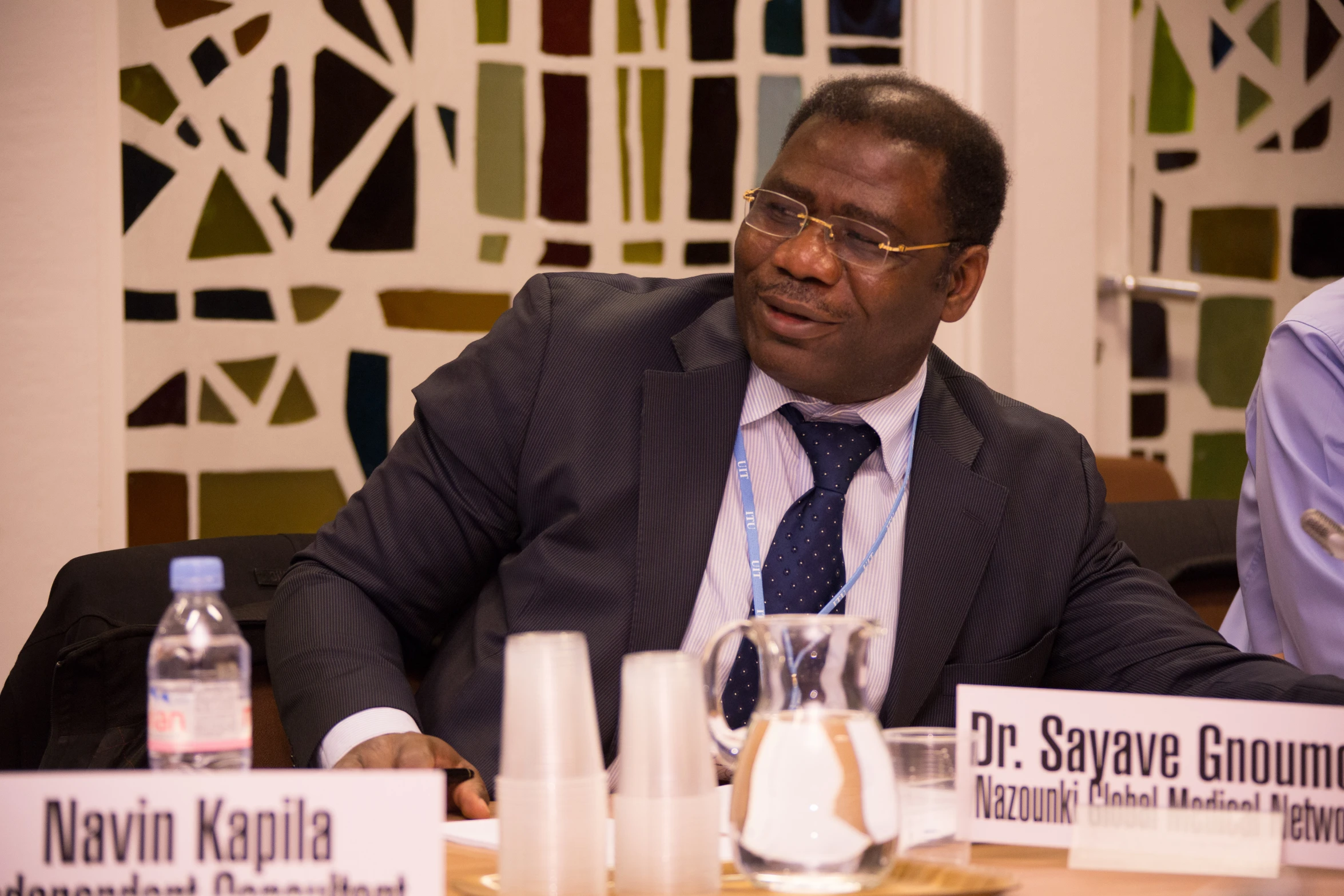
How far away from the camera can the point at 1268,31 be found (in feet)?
12.6

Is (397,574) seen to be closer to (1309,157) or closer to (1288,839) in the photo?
(1288,839)

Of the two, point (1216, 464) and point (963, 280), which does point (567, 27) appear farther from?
point (1216, 464)

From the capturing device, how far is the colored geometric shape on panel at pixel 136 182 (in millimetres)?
2734

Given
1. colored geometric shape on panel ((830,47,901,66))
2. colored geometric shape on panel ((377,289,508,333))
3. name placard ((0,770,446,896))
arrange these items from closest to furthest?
1. name placard ((0,770,446,896))
2. colored geometric shape on panel ((377,289,508,333))
3. colored geometric shape on panel ((830,47,901,66))

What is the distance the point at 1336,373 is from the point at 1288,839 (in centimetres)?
102

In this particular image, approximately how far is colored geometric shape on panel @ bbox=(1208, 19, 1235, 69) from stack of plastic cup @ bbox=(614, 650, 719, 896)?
11.3 ft

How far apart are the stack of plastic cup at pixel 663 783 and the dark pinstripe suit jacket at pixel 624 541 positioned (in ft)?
2.14

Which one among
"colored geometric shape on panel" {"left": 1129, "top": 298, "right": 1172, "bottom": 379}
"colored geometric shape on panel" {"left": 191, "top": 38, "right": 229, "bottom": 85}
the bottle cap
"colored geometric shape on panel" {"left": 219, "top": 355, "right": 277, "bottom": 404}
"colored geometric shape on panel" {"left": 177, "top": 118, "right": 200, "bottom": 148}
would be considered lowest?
the bottle cap

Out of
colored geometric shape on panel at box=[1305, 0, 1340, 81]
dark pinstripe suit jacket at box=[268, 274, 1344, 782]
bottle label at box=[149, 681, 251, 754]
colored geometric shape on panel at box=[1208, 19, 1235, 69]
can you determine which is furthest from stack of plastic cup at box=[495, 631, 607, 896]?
colored geometric shape on panel at box=[1305, 0, 1340, 81]

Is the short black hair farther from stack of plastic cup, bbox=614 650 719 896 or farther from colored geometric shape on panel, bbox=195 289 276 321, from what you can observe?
colored geometric shape on panel, bbox=195 289 276 321

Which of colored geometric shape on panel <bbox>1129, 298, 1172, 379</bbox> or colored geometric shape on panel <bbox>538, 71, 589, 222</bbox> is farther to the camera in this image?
colored geometric shape on panel <bbox>1129, 298, 1172, 379</bbox>

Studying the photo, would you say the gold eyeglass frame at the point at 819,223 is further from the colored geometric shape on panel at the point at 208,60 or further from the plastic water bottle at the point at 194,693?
the colored geometric shape on panel at the point at 208,60

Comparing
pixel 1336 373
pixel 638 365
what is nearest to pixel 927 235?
pixel 638 365

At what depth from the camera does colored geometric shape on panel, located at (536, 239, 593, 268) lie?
307 centimetres
